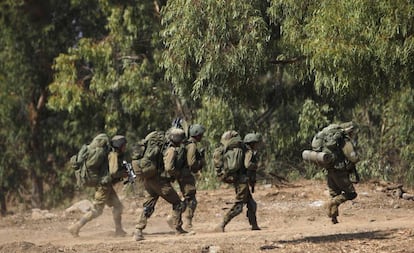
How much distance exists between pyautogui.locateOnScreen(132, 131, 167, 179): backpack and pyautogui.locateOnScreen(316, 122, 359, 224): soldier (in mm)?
2484

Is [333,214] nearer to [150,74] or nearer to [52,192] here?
[150,74]

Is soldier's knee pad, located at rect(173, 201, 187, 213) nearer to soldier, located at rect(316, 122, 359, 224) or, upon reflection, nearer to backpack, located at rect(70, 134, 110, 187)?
backpack, located at rect(70, 134, 110, 187)

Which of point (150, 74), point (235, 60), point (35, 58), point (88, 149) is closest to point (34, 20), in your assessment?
point (35, 58)

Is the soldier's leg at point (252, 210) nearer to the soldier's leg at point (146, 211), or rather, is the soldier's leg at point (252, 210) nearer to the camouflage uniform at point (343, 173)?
the camouflage uniform at point (343, 173)

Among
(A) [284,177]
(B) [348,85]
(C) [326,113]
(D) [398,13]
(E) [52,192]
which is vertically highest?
(D) [398,13]

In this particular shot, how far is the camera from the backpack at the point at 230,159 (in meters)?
12.6

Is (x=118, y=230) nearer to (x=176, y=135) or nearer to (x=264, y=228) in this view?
(x=176, y=135)

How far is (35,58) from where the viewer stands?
2619 cm

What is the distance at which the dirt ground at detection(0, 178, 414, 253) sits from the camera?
1105cm

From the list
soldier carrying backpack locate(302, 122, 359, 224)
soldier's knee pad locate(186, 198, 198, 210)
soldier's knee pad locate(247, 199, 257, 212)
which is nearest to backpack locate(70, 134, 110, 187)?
soldier's knee pad locate(186, 198, 198, 210)

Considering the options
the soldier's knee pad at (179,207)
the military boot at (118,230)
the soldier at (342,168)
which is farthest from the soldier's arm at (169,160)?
the soldier at (342,168)

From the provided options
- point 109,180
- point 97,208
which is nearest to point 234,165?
point 109,180

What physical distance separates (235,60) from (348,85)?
169 centimetres

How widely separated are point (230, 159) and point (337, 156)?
1657mm
